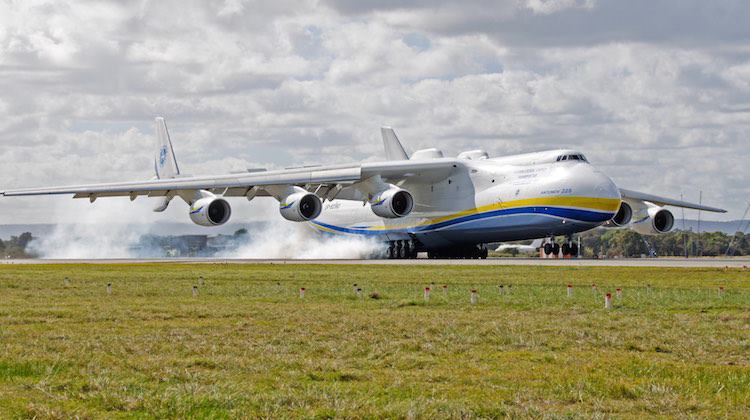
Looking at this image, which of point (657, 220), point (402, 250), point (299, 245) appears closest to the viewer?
point (657, 220)

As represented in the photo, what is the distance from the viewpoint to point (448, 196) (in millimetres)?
49969

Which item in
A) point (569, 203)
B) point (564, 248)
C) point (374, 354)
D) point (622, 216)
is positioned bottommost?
point (374, 354)

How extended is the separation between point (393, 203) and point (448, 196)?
3747mm

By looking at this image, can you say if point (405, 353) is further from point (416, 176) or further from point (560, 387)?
point (416, 176)

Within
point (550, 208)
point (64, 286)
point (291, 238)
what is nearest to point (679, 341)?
point (64, 286)

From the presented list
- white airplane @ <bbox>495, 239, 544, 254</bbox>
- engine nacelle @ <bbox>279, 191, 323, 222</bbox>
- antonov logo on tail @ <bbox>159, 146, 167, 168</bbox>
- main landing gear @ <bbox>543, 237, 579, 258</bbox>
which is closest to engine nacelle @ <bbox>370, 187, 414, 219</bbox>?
engine nacelle @ <bbox>279, 191, 323, 222</bbox>

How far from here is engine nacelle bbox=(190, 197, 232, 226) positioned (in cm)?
4984

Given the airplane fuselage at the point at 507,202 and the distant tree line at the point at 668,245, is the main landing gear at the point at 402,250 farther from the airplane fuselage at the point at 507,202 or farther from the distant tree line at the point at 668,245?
the distant tree line at the point at 668,245

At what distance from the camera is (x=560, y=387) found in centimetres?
1045

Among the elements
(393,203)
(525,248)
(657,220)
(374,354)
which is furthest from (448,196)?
(525,248)

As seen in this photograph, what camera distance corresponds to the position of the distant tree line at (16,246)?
68.8 meters

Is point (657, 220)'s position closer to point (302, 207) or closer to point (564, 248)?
point (564, 248)

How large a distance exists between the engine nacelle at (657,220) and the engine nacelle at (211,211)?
64.4 ft

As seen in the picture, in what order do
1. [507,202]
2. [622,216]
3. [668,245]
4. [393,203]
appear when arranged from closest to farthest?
1. [507,202]
2. [393,203]
3. [622,216]
4. [668,245]
